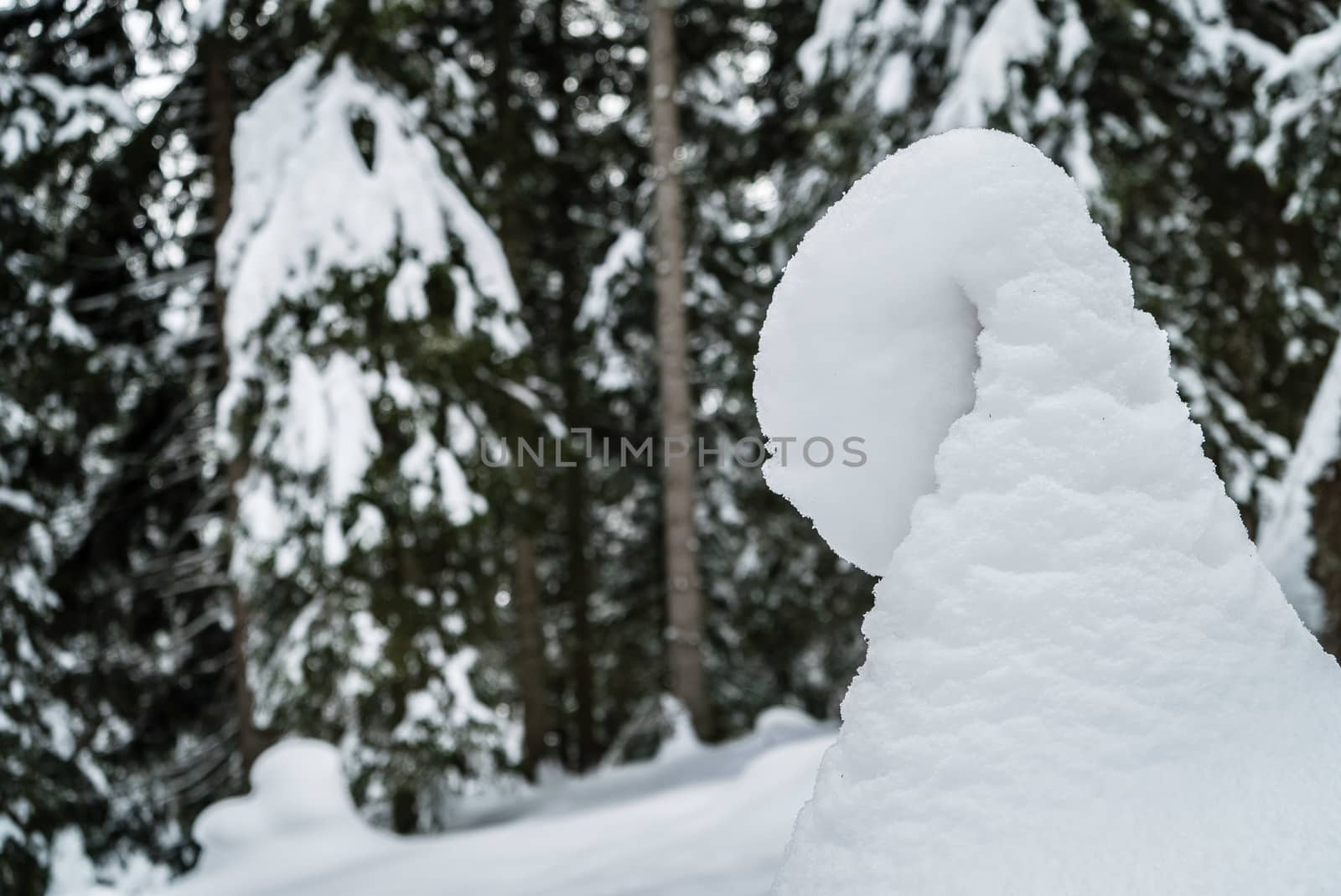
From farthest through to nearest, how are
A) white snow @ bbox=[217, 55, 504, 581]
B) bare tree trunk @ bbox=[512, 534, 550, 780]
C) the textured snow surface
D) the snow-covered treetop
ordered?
bare tree trunk @ bbox=[512, 534, 550, 780] → the snow-covered treetop → white snow @ bbox=[217, 55, 504, 581] → the textured snow surface

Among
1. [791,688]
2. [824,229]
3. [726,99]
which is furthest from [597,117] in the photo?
[824,229]

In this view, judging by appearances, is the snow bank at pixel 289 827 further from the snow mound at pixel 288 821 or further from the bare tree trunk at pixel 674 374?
the bare tree trunk at pixel 674 374

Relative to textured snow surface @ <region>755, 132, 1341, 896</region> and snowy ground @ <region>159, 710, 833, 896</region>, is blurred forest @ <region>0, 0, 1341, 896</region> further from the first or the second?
textured snow surface @ <region>755, 132, 1341, 896</region>

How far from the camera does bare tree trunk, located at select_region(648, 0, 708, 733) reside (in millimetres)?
8914

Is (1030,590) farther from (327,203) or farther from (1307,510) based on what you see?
(327,203)

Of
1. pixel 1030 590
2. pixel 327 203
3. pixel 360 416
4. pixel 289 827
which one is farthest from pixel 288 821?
pixel 1030 590

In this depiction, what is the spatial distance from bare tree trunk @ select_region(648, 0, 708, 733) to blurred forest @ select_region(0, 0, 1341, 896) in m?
0.03

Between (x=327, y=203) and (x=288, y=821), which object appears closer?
(x=288, y=821)

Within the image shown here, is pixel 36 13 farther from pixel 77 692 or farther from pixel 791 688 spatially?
pixel 791 688

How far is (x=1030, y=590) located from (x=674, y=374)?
7.84 m

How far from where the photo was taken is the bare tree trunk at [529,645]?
428 inches

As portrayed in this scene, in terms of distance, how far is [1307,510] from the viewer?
3.34m

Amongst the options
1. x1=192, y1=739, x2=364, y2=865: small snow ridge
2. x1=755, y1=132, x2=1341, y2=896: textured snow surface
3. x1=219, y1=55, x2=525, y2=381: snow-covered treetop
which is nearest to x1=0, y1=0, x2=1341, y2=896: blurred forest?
x1=219, y1=55, x2=525, y2=381: snow-covered treetop

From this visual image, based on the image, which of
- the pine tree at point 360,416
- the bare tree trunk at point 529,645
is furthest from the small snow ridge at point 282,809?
the bare tree trunk at point 529,645
